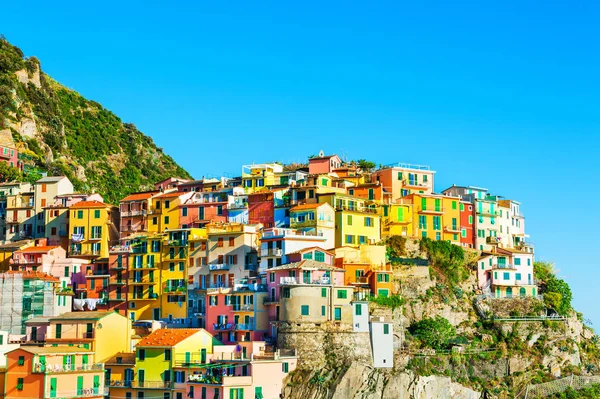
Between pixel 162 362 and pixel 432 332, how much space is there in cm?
2083

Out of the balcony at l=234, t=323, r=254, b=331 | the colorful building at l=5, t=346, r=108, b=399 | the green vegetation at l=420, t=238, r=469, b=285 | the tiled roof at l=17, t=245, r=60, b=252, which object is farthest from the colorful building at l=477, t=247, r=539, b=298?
the tiled roof at l=17, t=245, r=60, b=252

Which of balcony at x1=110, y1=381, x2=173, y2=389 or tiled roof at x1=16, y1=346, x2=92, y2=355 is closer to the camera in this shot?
tiled roof at x1=16, y1=346, x2=92, y2=355

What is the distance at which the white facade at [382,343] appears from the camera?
3041 inches

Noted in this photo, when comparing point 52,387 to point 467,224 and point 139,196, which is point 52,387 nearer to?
point 139,196

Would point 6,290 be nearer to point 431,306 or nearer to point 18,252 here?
point 18,252

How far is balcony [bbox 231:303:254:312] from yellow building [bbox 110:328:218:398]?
3770 mm

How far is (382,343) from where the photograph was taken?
255ft

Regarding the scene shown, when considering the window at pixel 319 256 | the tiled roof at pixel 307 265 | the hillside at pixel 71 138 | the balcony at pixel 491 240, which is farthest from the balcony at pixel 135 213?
the balcony at pixel 491 240

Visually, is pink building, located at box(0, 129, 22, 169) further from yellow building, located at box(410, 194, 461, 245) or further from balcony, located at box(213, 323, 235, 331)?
yellow building, located at box(410, 194, 461, 245)

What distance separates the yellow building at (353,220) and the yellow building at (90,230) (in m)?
21.6

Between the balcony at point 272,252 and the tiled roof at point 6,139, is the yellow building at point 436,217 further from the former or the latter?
the tiled roof at point 6,139

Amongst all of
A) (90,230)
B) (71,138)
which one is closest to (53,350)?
(90,230)

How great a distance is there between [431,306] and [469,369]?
5.75 meters

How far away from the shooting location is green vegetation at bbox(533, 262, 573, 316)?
9125 cm
